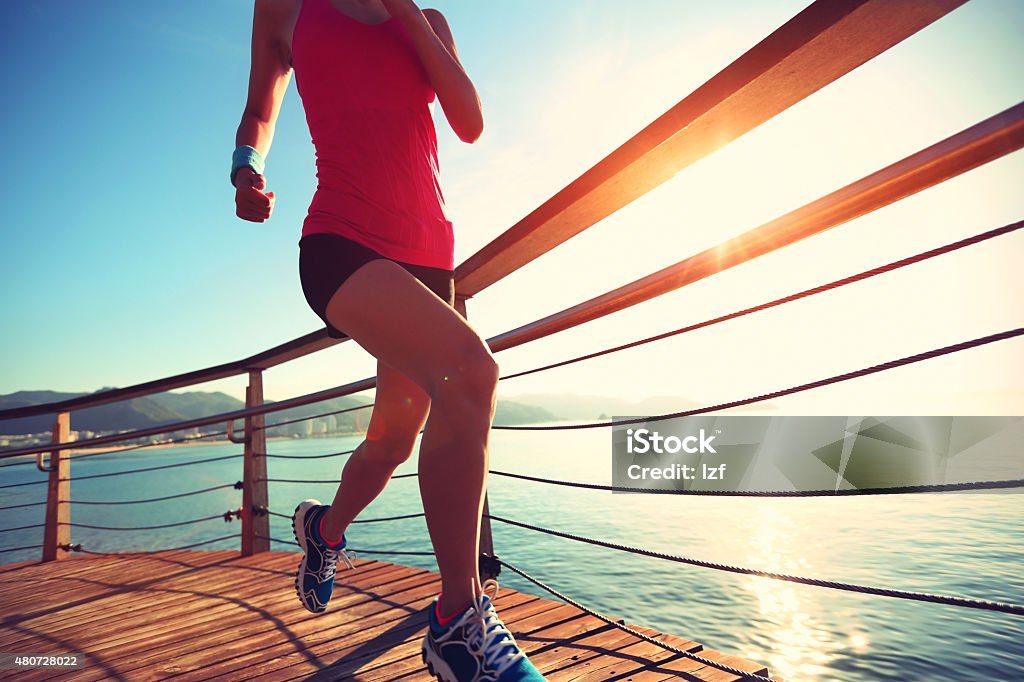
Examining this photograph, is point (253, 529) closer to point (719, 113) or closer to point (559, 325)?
point (559, 325)

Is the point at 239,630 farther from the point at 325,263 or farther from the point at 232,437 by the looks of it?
the point at 325,263

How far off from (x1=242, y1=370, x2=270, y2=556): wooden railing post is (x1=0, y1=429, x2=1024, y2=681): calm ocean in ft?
2.24

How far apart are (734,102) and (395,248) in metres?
0.60

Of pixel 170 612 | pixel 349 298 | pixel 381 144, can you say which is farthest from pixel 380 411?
pixel 170 612

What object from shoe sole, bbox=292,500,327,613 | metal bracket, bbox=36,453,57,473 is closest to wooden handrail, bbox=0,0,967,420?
shoe sole, bbox=292,500,327,613

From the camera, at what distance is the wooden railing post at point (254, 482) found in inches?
103

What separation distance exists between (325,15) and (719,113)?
82cm

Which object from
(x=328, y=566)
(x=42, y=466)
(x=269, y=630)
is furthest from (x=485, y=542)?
(x=42, y=466)

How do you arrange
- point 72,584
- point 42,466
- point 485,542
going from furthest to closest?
point 42,466, point 72,584, point 485,542

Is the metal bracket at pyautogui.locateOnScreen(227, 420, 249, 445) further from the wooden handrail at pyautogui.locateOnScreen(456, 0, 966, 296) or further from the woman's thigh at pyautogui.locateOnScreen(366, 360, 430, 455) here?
the wooden handrail at pyautogui.locateOnScreen(456, 0, 966, 296)

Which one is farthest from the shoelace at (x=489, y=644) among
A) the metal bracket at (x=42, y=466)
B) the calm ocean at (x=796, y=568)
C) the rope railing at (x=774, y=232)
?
the metal bracket at (x=42, y=466)

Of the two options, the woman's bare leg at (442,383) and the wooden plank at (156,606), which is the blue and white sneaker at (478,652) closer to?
the woman's bare leg at (442,383)

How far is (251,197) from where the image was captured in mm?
1042

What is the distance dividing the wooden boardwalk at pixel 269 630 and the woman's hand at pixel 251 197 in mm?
1097
